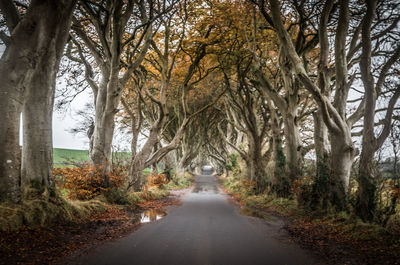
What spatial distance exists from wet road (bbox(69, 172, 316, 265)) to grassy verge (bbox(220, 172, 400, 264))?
494 millimetres

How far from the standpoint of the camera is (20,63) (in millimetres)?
5258

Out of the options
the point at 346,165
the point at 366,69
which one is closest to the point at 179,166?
the point at 346,165

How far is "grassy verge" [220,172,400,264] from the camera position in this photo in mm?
4180

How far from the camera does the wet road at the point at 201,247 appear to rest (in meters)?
3.97

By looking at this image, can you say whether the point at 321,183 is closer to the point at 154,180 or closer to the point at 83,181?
the point at 83,181

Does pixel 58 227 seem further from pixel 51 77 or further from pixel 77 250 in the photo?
pixel 51 77

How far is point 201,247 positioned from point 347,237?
326 cm

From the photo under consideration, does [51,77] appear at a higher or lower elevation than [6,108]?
higher

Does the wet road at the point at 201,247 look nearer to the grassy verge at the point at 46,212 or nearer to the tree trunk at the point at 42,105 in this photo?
the grassy verge at the point at 46,212

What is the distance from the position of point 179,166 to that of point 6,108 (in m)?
21.2

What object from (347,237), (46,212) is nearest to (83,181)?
(46,212)

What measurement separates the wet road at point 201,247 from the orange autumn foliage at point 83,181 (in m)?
3.11

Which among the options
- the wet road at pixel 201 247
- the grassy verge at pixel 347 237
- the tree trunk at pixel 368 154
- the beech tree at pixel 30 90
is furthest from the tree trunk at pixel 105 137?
the tree trunk at pixel 368 154

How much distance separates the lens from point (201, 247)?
468 cm
